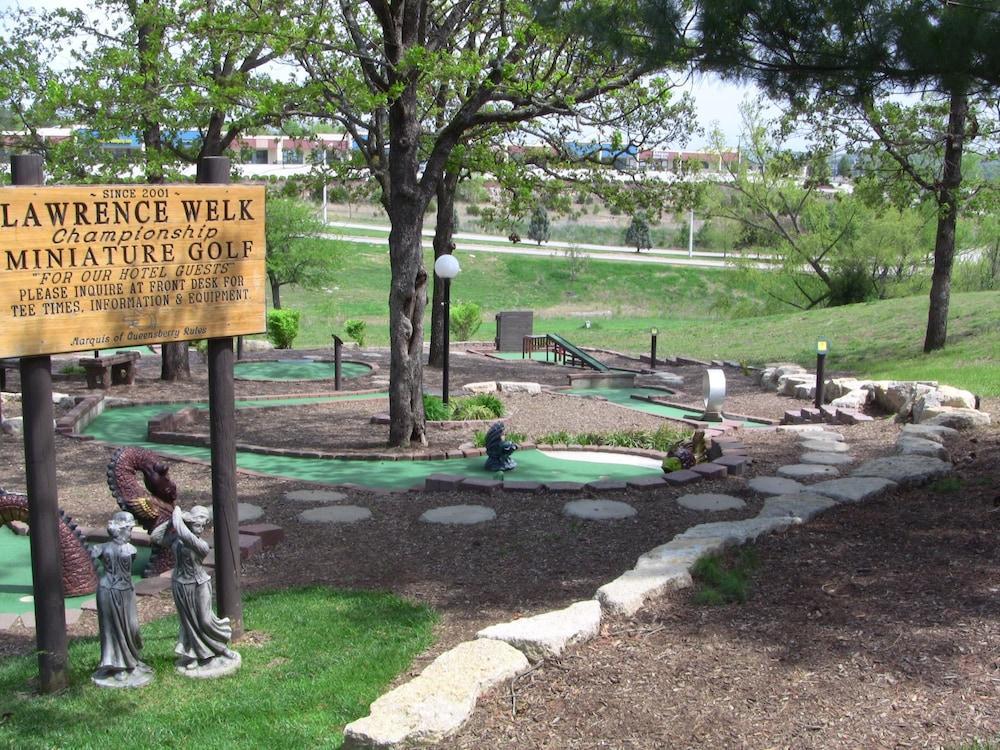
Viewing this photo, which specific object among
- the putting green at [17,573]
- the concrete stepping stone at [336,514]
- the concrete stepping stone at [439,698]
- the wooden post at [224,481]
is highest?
the wooden post at [224,481]

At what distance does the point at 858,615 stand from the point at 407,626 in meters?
2.28

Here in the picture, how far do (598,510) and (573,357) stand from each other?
12.7m

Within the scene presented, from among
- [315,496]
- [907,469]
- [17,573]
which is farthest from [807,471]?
[17,573]

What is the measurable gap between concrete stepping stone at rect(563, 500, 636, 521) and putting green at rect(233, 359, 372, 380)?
986 cm

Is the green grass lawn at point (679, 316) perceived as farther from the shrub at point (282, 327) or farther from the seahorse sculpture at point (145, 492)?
the seahorse sculpture at point (145, 492)

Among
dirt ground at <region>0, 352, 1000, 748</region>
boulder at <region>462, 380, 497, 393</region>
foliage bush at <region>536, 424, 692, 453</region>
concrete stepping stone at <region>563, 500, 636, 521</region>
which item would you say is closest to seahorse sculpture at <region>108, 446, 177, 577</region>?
dirt ground at <region>0, 352, 1000, 748</region>

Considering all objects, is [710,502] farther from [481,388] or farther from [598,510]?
[481,388]

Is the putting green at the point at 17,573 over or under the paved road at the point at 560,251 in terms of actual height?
under

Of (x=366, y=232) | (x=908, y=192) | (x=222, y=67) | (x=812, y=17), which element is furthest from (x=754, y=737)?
(x=366, y=232)

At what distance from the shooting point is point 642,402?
1519cm

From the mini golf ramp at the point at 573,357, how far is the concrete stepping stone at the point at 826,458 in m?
8.56

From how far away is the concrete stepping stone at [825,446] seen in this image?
980cm

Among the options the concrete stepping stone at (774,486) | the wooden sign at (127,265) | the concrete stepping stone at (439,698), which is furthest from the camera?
the concrete stepping stone at (774,486)

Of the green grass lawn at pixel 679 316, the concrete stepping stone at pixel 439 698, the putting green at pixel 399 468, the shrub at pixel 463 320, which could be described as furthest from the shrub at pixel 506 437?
the shrub at pixel 463 320
